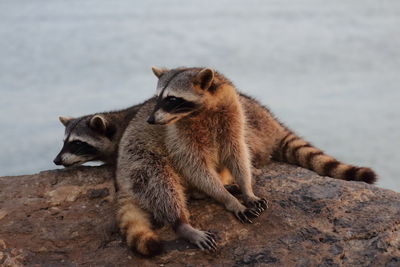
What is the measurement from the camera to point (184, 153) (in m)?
5.04

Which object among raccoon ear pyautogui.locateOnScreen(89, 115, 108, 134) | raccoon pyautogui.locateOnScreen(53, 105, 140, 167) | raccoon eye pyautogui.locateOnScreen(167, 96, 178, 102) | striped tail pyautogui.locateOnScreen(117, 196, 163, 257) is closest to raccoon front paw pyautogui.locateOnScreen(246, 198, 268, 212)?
striped tail pyautogui.locateOnScreen(117, 196, 163, 257)

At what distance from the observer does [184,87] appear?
510 cm

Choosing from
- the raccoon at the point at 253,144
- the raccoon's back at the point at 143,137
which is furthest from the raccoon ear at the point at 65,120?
the raccoon's back at the point at 143,137

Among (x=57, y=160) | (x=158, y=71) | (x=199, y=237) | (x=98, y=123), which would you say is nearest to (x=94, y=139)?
(x=98, y=123)

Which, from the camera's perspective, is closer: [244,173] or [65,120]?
[244,173]

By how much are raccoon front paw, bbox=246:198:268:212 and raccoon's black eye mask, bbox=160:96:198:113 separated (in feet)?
3.22

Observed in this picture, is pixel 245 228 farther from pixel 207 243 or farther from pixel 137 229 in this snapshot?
pixel 137 229

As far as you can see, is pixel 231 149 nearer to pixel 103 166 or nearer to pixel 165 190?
pixel 165 190

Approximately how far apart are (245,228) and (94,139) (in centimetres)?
285

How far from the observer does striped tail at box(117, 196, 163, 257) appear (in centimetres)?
441

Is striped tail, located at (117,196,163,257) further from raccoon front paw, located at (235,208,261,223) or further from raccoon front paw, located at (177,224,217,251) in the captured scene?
raccoon front paw, located at (235,208,261,223)

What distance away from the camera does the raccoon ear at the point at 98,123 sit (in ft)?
22.4

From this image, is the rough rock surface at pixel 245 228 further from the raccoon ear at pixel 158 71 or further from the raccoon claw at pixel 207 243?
the raccoon ear at pixel 158 71

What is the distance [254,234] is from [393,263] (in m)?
1.09
